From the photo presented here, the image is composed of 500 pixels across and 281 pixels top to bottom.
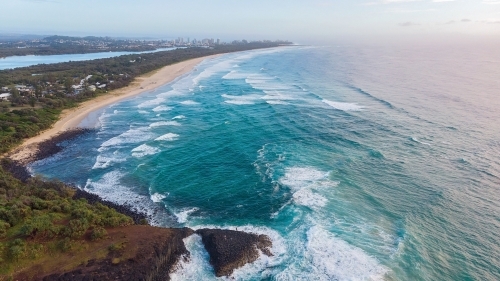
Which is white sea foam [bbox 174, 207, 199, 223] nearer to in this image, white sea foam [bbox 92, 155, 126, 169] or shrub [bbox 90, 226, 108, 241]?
shrub [bbox 90, 226, 108, 241]

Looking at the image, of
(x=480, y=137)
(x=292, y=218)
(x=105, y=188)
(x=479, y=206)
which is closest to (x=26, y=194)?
(x=105, y=188)

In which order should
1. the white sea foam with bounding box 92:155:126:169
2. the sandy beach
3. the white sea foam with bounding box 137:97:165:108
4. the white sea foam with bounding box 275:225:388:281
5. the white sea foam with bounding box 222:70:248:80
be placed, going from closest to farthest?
the white sea foam with bounding box 275:225:388:281 < the white sea foam with bounding box 92:155:126:169 < the sandy beach < the white sea foam with bounding box 137:97:165:108 < the white sea foam with bounding box 222:70:248:80

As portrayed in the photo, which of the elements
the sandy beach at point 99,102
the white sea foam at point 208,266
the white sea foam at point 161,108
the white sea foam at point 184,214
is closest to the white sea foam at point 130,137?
the sandy beach at point 99,102

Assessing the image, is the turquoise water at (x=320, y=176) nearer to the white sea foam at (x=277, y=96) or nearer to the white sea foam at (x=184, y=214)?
the white sea foam at (x=184, y=214)

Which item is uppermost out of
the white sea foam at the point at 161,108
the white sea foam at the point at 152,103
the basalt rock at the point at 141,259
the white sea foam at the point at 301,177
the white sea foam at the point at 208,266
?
the white sea foam at the point at 152,103

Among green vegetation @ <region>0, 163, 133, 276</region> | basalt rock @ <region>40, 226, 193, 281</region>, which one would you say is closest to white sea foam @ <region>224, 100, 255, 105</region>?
green vegetation @ <region>0, 163, 133, 276</region>

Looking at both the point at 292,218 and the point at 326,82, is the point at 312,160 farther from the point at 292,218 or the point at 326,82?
the point at 326,82
